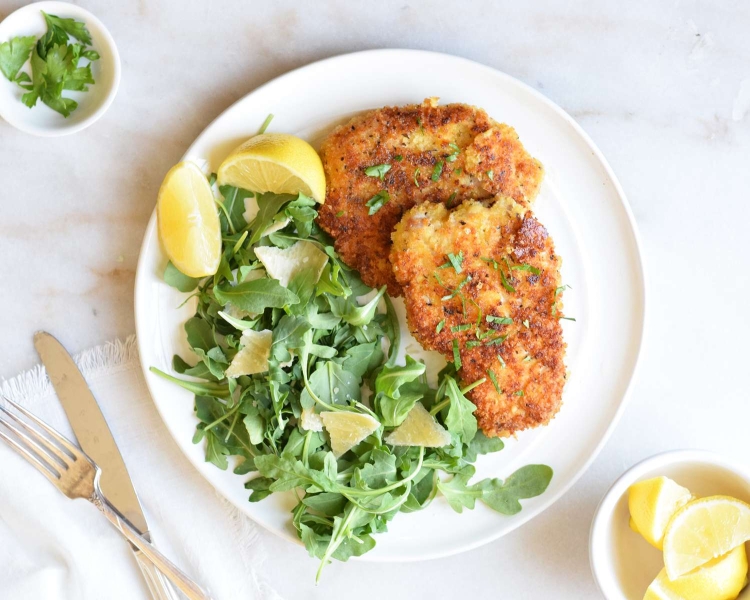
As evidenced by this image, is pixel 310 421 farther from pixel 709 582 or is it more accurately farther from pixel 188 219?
pixel 709 582

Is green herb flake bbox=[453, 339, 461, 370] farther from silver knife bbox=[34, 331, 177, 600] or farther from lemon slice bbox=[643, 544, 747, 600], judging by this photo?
silver knife bbox=[34, 331, 177, 600]

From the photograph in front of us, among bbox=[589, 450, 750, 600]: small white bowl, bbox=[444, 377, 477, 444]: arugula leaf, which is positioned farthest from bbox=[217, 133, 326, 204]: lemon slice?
bbox=[589, 450, 750, 600]: small white bowl

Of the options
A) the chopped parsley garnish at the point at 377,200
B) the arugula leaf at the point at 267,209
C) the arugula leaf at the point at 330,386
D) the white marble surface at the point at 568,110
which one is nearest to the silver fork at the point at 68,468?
the white marble surface at the point at 568,110

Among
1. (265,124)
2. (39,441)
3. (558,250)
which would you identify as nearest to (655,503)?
(558,250)

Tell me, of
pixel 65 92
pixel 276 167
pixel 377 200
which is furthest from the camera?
pixel 65 92

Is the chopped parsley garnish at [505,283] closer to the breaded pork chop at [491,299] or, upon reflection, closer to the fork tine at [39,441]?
the breaded pork chop at [491,299]
